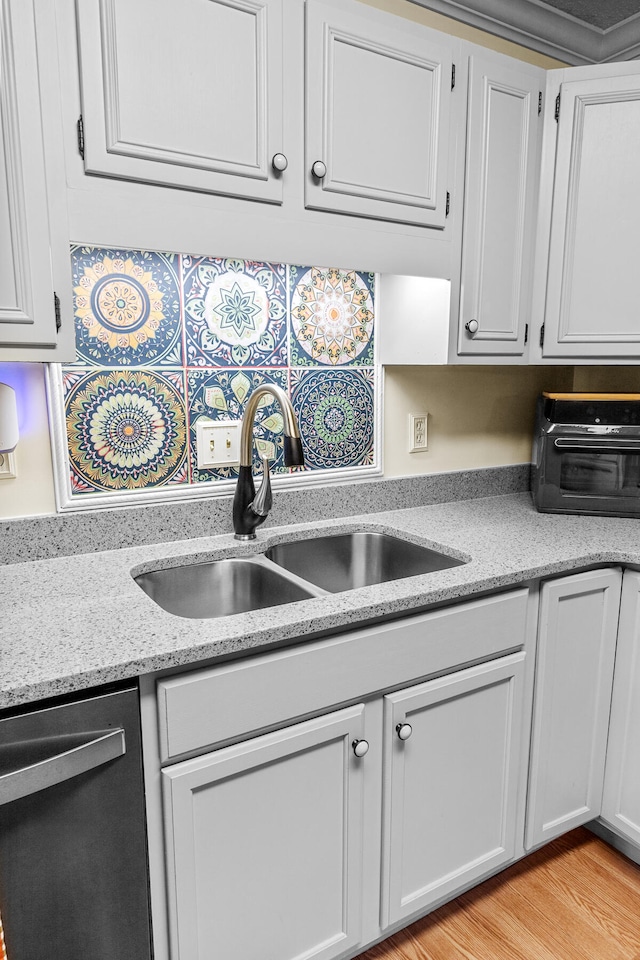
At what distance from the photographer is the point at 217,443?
5.34 feet

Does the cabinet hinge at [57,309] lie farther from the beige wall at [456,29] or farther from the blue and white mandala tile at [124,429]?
the beige wall at [456,29]

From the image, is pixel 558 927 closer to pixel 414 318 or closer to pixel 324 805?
pixel 324 805

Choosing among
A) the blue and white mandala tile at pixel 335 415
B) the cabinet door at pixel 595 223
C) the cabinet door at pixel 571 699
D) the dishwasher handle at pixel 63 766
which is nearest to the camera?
the dishwasher handle at pixel 63 766

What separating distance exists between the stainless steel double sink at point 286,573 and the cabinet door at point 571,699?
0.30m

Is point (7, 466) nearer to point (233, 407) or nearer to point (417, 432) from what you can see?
point (233, 407)

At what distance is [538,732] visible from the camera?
1.53 m

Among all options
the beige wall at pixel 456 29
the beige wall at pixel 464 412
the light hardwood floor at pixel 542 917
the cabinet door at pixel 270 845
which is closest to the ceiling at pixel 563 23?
the beige wall at pixel 456 29

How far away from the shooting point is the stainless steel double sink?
4.77ft

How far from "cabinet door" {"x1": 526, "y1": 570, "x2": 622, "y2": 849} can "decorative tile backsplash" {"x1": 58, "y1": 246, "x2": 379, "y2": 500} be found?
70 cm

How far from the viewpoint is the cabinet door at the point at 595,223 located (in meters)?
1.65

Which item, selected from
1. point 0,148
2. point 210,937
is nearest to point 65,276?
point 0,148

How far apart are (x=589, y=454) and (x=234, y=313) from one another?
1087mm

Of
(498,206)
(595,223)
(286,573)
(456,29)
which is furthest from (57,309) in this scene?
(456,29)

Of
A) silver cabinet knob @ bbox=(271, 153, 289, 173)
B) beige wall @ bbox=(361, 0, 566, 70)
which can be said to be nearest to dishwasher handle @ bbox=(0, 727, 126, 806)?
silver cabinet knob @ bbox=(271, 153, 289, 173)
